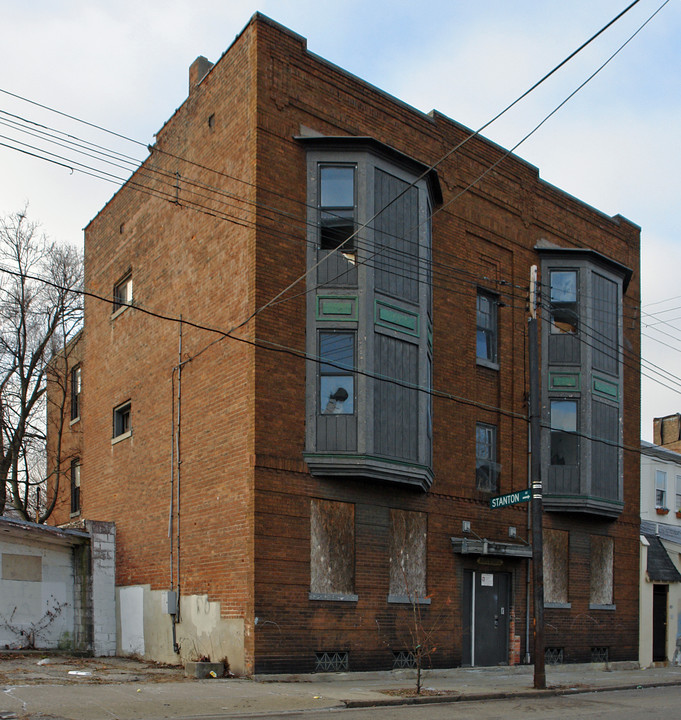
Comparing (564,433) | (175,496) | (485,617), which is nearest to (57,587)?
(175,496)

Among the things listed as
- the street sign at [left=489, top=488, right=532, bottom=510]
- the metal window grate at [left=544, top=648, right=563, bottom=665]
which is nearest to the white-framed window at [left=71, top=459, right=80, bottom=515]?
the street sign at [left=489, top=488, right=532, bottom=510]

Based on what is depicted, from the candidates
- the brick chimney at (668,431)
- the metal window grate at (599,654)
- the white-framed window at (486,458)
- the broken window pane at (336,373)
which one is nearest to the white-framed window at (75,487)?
the broken window pane at (336,373)

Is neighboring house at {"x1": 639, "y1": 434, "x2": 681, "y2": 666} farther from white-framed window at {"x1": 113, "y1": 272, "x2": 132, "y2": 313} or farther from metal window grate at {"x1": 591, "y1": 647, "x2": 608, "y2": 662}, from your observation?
white-framed window at {"x1": 113, "y1": 272, "x2": 132, "y2": 313}

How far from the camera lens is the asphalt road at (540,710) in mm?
12023

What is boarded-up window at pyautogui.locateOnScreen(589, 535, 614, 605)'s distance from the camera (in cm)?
2247

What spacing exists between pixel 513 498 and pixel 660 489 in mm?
16821

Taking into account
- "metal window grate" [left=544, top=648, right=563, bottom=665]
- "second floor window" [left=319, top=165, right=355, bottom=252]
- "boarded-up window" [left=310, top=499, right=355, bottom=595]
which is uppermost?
"second floor window" [left=319, top=165, right=355, bottom=252]

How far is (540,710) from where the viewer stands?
13.3 m

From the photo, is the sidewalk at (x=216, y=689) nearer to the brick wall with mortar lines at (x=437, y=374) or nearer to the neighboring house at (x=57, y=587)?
the brick wall with mortar lines at (x=437, y=374)

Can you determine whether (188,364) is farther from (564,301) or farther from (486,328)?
(564,301)

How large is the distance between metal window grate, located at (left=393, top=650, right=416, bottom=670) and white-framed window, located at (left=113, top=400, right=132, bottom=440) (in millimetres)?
8676

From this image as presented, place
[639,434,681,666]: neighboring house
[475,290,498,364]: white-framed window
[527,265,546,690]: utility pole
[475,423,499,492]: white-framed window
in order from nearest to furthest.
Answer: [527,265,546,690]: utility pole < [475,423,499,492]: white-framed window < [475,290,498,364]: white-framed window < [639,434,681,666]: neighboring house

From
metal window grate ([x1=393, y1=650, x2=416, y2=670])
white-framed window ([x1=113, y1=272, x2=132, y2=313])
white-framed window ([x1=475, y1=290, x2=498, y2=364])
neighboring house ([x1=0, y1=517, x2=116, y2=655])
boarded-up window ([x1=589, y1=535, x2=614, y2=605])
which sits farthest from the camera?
boarded-up window ([x1=589, y1=535, x2=614, y2=605])

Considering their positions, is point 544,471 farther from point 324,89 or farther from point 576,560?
point 324,89
